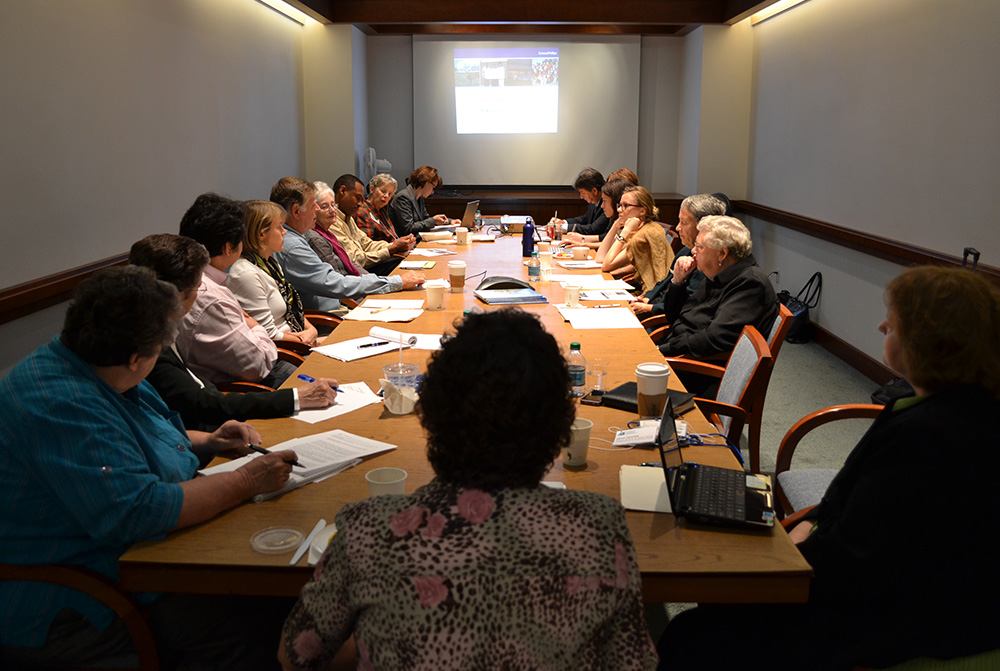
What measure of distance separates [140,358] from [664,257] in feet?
12.6

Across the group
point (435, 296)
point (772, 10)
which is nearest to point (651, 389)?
point (435, 296)

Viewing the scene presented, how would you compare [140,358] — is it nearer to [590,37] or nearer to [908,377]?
[908,377]

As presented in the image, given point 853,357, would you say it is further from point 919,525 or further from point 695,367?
point 919,525

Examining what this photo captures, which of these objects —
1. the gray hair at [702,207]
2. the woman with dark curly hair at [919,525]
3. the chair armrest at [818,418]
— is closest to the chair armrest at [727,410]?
the chair armrest at [818,418]

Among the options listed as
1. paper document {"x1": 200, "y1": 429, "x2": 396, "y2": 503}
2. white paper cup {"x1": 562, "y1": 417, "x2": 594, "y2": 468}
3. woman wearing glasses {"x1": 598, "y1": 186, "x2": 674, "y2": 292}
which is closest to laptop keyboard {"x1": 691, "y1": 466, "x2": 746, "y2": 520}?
white paper cup {"x1": 562, "y1": 417, "x2": 594, "y2": 468}

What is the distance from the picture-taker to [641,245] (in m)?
5.00

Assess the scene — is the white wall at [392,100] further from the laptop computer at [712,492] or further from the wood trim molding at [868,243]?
the laptop computer at [712,492]

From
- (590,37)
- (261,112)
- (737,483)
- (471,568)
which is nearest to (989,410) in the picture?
(737,483)

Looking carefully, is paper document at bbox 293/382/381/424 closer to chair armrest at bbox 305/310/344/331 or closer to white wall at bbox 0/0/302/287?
chair armrest at bbox 305/310/344/331

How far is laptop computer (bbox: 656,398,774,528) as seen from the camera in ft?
5.35

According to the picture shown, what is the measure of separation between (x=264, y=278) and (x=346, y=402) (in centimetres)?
142

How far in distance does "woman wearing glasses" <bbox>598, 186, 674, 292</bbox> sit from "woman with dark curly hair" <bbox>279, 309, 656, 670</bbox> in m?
3.94

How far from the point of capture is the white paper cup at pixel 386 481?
66.0 inches

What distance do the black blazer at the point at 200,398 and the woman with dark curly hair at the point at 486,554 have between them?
1201 mm
